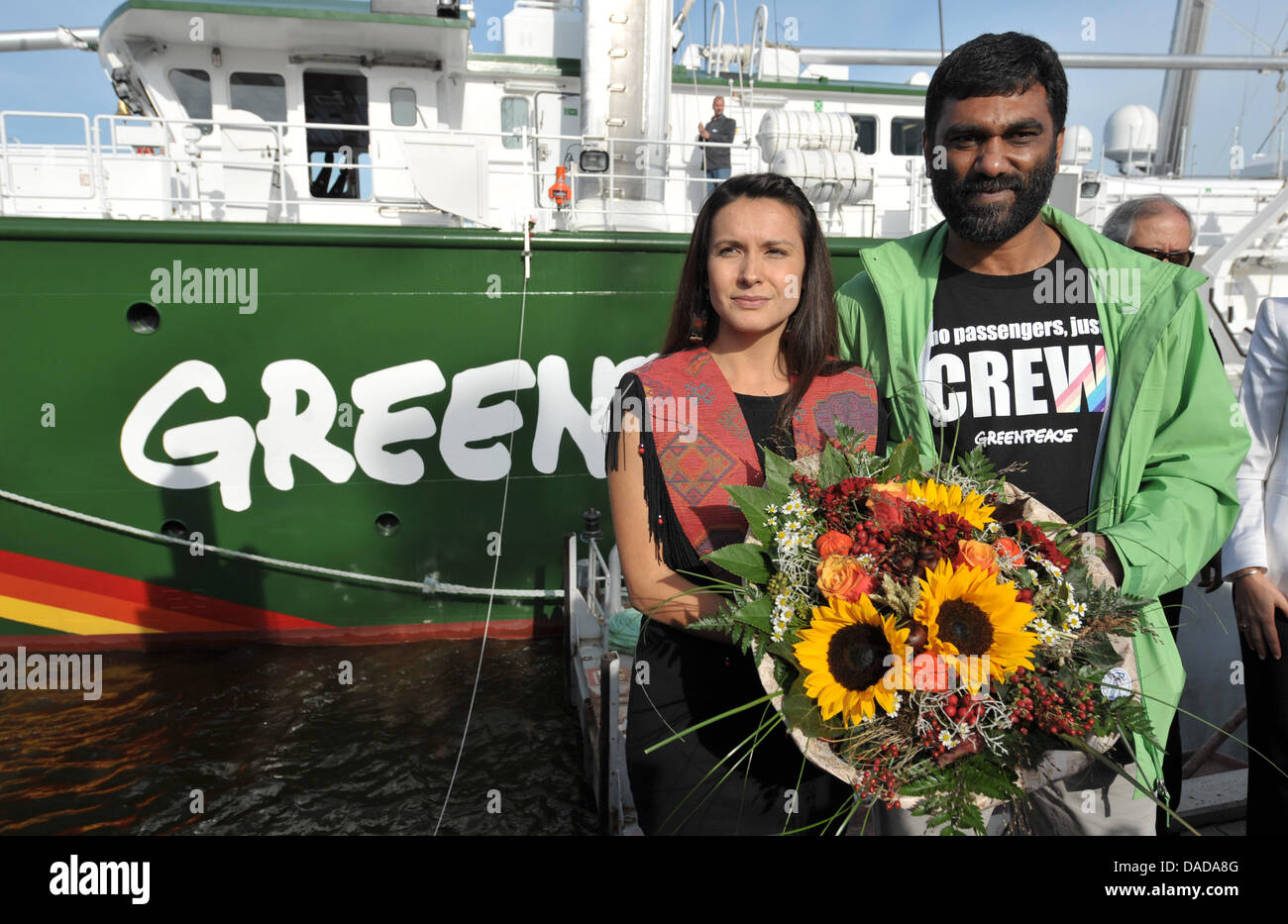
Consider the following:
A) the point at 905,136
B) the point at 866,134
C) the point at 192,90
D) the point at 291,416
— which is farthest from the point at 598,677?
the point at 905,136

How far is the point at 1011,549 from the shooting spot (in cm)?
140

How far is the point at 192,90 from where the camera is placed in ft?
22.9

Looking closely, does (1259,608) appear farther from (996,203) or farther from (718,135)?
(718,135)

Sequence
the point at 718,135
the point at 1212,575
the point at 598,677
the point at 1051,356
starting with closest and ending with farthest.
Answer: the point at 1051,356 < the point at 1212,575 < the point at 598,677 < the point at 718,135

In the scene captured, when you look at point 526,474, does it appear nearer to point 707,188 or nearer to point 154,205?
point 707,188

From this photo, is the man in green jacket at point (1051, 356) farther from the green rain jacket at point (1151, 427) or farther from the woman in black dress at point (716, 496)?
the woman in black dress at point (716, 496)

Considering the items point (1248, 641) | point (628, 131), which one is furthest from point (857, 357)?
point (628, 131)

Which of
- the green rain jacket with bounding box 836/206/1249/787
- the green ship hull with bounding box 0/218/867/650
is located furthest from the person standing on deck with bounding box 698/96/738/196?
the green rain jacket with bounding box 836/206/1249/787

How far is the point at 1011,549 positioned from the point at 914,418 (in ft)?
1.69

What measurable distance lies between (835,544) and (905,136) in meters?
8.88

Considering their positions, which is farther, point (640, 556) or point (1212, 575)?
point (1212, 575)

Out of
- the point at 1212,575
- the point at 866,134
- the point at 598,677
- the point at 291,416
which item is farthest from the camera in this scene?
the point at 866,134

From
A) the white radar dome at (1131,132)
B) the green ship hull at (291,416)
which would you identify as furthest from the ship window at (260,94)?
the white radar dome at (1131,132)

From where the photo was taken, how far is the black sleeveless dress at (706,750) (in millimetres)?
1677
